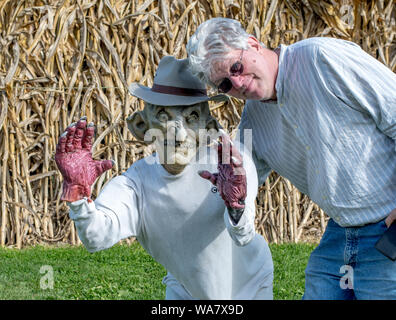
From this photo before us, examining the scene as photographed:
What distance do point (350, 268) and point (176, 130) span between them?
809 mm

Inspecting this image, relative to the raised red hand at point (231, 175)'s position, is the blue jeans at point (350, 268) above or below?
below

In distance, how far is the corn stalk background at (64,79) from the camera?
4.84 meters

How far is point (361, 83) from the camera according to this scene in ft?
7.03

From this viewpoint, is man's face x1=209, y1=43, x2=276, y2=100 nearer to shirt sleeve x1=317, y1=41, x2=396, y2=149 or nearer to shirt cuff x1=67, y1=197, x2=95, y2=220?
shirt sleeve x1=317, y1=41, x2=396, y2=149

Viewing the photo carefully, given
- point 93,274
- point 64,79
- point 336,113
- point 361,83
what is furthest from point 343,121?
point 64,79

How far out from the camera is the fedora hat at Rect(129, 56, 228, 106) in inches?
95.7

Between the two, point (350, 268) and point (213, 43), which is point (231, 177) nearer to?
point (213, 43)

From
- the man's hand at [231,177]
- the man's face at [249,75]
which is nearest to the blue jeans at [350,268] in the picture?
the man's hand at [231,177]

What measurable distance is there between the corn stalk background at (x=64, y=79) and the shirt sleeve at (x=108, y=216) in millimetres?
2348

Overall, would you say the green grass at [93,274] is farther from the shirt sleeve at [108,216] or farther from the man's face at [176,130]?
the man's face at [176,130]

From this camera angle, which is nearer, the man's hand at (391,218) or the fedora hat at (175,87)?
the man's hand at (391,218)

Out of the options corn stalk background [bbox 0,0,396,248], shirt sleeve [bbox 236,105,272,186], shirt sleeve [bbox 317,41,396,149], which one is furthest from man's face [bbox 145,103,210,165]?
corn stalk background [bbox 0,0,396,248]

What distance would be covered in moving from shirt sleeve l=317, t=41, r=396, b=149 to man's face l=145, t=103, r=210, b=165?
54 centimetres
